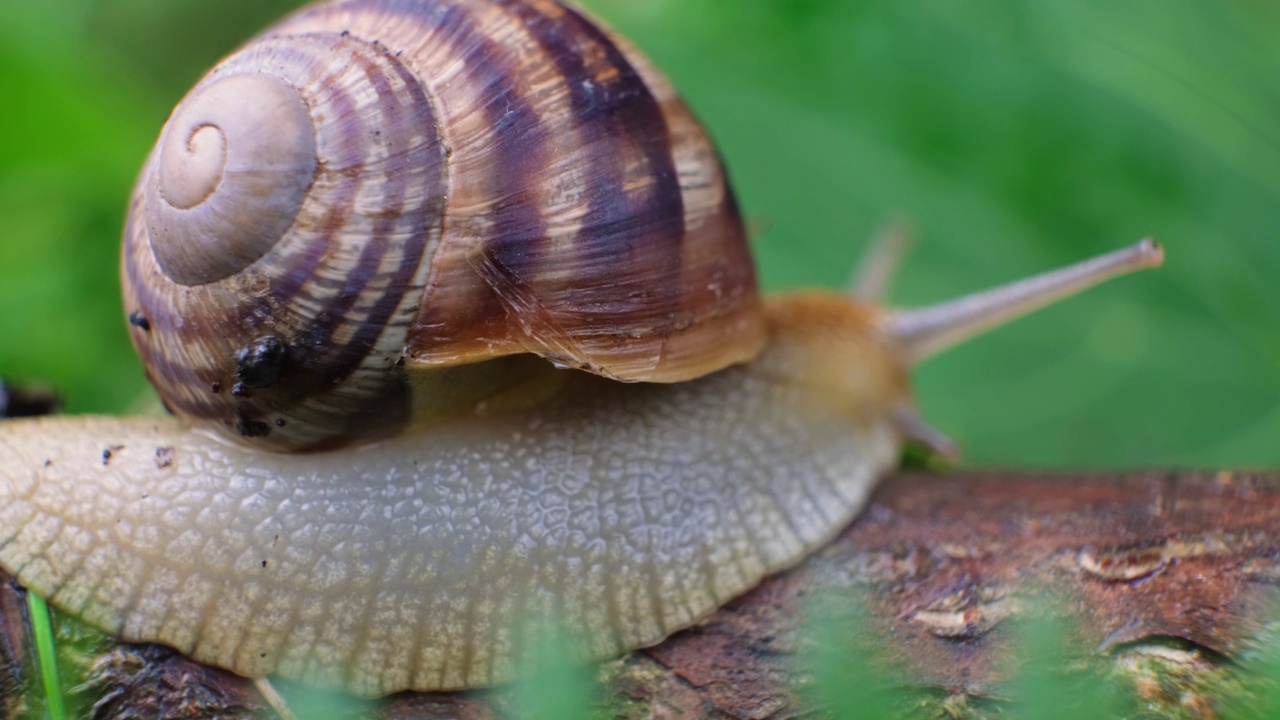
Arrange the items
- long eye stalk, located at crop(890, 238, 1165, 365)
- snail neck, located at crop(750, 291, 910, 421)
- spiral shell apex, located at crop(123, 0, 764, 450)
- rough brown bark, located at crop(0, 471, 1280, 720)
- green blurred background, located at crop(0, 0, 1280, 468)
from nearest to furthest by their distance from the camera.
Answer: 1. rough brown bark, located at crop(0, 471, 1280, 720)
2. spiral shell apex, located at crop(123, 0, 764, 450)
3. long eye stalk, located at crop(890, 238, 1165, 365)
4. snail neck, located at crop(750, 291, 910, 421)
5. green blurred background, located at crop(0, 0, 1280, 468)

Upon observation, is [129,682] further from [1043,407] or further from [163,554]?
[1043,407]

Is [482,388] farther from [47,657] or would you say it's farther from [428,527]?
[47,657]

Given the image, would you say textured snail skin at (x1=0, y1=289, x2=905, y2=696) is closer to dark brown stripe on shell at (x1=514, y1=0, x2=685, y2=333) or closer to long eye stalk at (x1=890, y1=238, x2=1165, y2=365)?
dark brown stripe on shell at (x1=514, y1=0, x2=685, y2=333)

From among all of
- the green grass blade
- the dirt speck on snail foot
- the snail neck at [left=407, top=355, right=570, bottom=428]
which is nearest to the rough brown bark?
the green grass blade

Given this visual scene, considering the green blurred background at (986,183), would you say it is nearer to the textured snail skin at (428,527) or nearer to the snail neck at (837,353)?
the snail neck at (837,353)

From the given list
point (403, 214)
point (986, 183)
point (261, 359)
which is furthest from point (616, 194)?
point (986, 183)

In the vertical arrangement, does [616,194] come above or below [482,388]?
above
